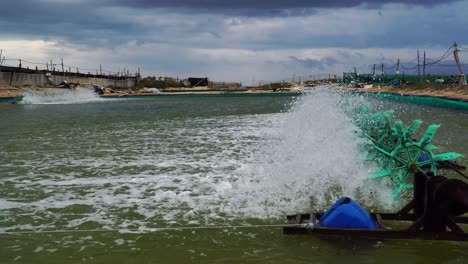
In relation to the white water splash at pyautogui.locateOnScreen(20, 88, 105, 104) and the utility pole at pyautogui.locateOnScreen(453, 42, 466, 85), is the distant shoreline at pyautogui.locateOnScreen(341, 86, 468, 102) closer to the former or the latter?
the utility pole at pyautogui.locateOnScreen(453, 42, 466, 85)

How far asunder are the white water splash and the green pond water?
45.7 meters

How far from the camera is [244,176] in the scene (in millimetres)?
9906

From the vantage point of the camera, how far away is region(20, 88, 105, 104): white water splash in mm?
57688

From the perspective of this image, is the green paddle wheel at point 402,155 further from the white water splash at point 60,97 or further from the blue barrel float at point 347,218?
the white water splash at point 60,97

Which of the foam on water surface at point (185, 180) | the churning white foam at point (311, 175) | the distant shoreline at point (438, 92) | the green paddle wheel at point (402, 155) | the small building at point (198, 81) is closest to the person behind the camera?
the foam on water surface at point (185, 180)

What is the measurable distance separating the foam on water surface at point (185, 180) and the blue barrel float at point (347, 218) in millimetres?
1243

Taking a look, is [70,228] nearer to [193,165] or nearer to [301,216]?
[301,216]

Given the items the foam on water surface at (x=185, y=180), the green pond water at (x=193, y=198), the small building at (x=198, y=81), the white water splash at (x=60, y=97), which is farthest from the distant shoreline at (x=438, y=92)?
the small building at (x=198, y=81)

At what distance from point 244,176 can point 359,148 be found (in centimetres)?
286

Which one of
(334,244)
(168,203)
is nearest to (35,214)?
(168,203)

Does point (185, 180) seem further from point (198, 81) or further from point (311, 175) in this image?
point (198, 81)

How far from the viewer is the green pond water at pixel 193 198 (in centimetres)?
547

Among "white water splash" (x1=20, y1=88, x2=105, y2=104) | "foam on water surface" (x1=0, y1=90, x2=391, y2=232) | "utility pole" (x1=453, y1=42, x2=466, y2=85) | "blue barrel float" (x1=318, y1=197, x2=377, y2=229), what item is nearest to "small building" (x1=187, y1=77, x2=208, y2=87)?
"white water splash" (x1=20, y1=88, x2=105, y2=104)

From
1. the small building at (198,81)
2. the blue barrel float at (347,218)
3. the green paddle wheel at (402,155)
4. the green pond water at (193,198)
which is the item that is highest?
the small building at (198,81)
